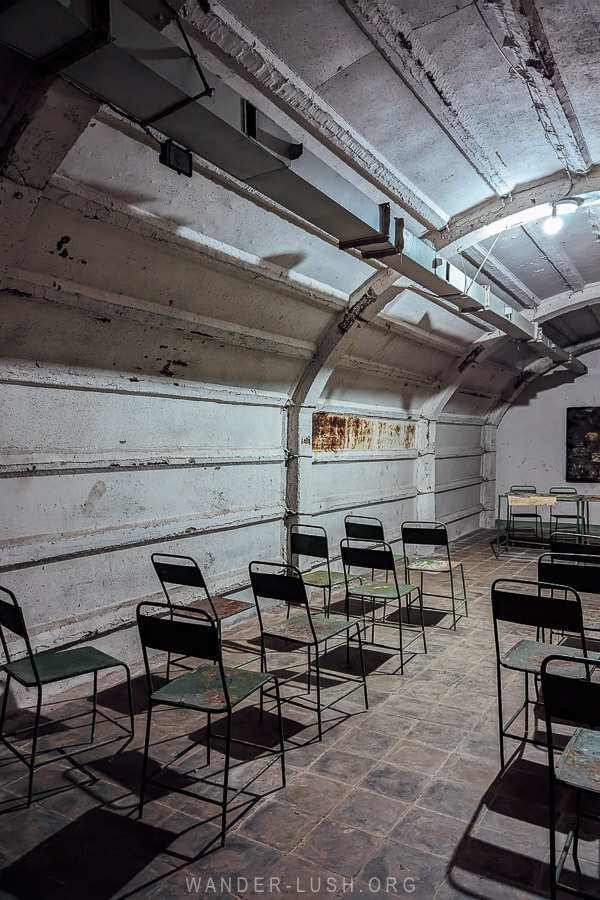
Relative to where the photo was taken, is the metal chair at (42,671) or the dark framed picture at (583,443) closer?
the metal chair at (42,671)

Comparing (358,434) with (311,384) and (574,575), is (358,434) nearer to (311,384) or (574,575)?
(311,384)

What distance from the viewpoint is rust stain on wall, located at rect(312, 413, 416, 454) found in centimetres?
696

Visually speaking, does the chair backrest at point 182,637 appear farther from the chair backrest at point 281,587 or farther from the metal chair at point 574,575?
the metal chair at point 574,575

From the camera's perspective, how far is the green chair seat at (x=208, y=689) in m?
2.76

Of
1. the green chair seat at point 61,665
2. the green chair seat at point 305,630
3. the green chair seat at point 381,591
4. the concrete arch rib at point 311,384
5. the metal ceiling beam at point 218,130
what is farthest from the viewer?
the concrete arch rib at point 311,384

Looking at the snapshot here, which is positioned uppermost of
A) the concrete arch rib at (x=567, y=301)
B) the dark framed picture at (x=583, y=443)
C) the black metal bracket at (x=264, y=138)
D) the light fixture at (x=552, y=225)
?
the light fixture at (x=552, y=225)

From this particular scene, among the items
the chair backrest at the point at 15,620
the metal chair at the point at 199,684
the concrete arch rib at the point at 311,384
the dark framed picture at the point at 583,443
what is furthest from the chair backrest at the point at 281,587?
the dark framed picture at the point at 583,443

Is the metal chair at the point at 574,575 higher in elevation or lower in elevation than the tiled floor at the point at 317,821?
higher

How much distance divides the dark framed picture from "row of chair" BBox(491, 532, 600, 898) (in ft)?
21.5

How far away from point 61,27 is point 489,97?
2.75 meters

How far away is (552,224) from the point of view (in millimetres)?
5918

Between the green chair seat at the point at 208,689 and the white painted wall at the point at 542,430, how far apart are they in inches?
396

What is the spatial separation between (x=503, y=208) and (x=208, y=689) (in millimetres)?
4455

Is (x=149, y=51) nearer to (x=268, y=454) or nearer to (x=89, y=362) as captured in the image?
(x=89, y=362)
